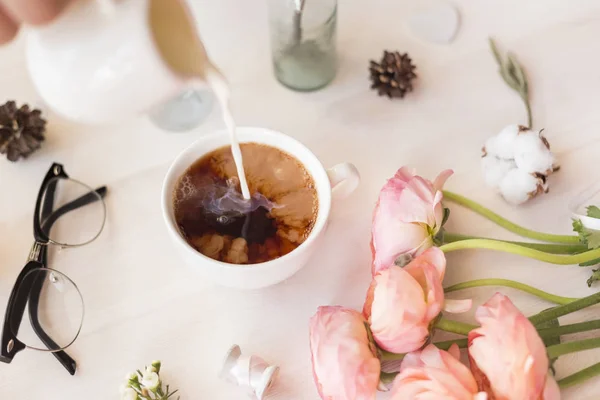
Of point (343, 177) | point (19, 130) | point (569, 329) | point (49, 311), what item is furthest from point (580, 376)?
point (19, 130)

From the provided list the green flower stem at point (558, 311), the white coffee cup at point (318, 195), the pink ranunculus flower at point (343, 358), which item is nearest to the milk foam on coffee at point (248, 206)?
the white coffee cup at point (318, 195)

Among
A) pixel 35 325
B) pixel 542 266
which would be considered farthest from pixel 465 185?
pixel 35 325

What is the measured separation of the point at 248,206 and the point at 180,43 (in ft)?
0.68

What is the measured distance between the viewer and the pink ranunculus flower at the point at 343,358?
459mm

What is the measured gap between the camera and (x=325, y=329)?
479mm

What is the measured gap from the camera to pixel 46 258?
2.05ft

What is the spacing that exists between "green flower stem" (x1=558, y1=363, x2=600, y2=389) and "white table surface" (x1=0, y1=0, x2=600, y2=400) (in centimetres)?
3

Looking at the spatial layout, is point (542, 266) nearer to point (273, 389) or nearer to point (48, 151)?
point (273, 389)

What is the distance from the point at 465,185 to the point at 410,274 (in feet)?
0.71

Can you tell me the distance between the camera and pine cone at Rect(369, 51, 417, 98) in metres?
0.73

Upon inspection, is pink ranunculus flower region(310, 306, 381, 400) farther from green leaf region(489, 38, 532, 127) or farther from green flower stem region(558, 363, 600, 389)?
green leaf region(489, 38, 532, 127)

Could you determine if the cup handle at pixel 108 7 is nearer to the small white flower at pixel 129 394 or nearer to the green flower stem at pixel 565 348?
the small white flower at pixel 129 394

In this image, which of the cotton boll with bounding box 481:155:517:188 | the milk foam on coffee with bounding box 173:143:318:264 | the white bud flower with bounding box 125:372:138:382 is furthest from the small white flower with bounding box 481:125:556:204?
the white bud flower with bounding box 125:372:138:382

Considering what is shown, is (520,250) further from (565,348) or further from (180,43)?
(180,43)
